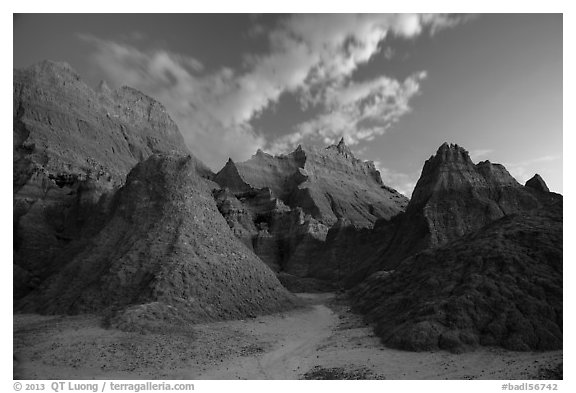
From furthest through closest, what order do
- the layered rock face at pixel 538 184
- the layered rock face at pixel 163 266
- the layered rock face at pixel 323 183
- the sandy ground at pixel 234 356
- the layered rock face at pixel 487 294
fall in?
the layered rock face at pixel 323 183
the layered rock face at pixel 538 184
the layered rock face at pixel 163 266
the layered rock face at pixel 487 294
the sandy ground at pixel 234 356

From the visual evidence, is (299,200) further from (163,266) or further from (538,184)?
(163,266)

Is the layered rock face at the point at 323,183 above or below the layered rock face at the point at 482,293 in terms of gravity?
above

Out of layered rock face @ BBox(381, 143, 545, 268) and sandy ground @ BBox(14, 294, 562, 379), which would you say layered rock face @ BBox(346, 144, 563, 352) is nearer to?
sandy ground @ BBox(14, 294, 562, 379)

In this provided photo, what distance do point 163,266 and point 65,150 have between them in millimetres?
58807

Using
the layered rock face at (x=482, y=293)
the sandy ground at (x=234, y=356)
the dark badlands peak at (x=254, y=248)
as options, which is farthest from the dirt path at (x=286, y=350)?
the layered rock face at (x=482, y=293)

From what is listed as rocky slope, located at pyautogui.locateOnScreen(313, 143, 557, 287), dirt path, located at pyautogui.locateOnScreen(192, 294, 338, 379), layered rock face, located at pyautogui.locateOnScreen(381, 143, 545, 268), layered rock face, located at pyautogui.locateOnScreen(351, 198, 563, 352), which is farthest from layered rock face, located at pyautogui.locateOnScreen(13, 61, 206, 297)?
layered rock face, located at pyautogui.locateOnScreen(381, 143, 545, 268)

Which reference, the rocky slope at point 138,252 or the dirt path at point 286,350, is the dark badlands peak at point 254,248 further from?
the dirt path at point 286,350

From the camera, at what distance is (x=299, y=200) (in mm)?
112000

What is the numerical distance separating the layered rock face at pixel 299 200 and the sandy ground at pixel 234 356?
38.1 meters

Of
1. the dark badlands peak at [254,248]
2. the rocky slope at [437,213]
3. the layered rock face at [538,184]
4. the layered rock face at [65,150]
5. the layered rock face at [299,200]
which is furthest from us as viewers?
the layered rock face at [299,200]

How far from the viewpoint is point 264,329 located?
83.4 feet

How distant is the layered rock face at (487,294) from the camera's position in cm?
1789

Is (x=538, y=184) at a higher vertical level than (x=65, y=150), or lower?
lower

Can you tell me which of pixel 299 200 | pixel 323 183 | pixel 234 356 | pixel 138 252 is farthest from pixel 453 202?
pixel 323 183
